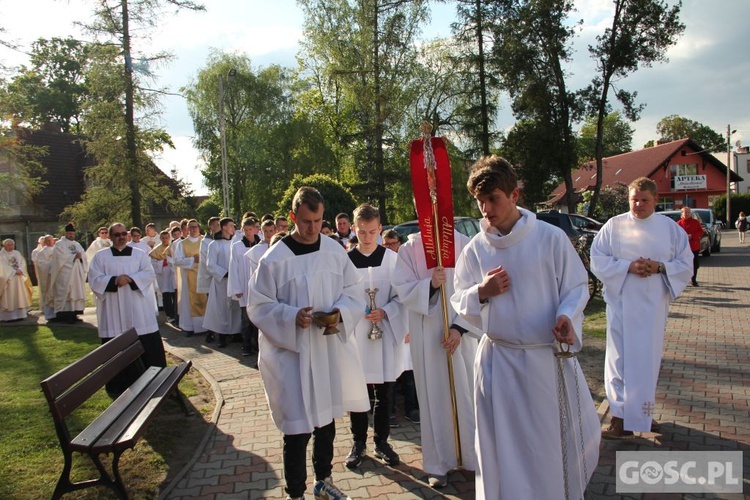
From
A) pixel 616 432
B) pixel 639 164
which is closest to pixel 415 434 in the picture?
pixel 616 432

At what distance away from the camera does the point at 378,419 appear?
16.1ft

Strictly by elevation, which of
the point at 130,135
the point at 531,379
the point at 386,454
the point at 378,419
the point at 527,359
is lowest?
the point at 386,454

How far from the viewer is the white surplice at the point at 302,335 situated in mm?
3803

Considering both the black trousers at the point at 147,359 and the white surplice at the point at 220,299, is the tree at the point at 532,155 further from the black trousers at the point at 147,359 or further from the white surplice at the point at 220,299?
the black trousers at the point at 147,359

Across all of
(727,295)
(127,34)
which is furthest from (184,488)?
(127,34)

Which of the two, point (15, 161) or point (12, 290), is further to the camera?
point (15, 161)

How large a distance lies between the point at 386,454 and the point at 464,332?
133cm

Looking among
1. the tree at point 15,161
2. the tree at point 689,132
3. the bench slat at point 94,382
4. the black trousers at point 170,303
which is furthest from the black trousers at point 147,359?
the tree at point 689,132

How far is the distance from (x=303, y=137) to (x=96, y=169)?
15445mm

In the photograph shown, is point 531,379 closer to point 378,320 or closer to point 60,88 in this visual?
point 378,320

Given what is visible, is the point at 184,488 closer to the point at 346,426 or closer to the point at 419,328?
the point at 346,426

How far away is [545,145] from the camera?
26656 millimetres

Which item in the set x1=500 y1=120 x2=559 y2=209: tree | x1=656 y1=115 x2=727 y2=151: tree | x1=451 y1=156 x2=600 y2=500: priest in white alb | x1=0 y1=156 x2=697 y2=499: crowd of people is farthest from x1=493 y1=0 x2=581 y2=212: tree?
x1=656 y1=115 x2=727 y2=151: tree

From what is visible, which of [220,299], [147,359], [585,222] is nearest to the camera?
[147,359]
